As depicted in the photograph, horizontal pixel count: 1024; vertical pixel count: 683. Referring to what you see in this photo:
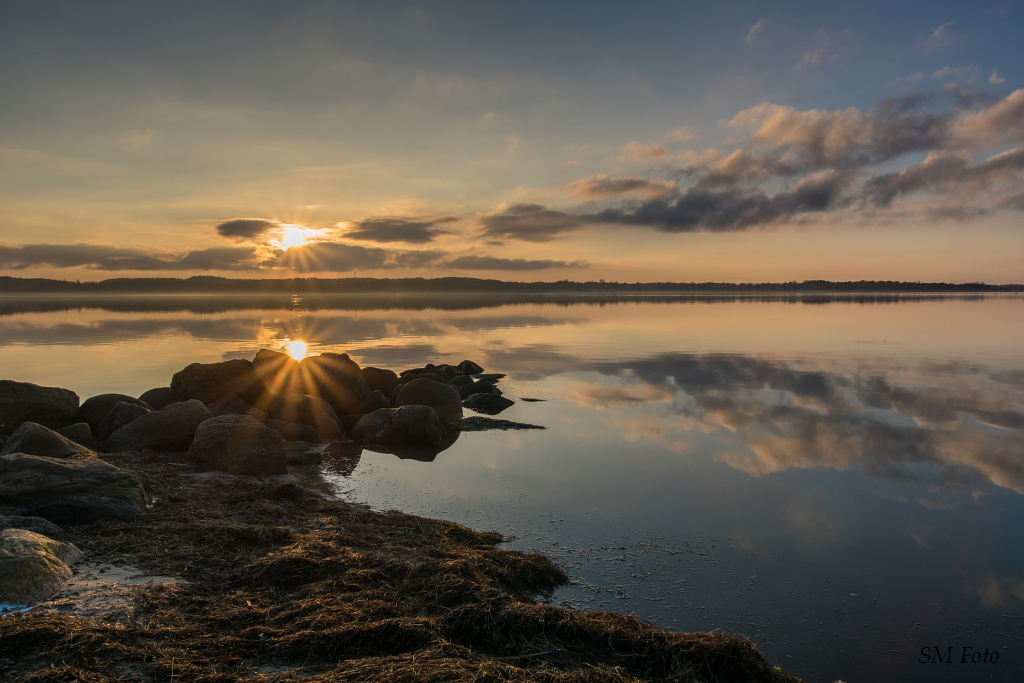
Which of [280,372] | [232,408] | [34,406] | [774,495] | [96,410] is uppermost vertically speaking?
[280,372]

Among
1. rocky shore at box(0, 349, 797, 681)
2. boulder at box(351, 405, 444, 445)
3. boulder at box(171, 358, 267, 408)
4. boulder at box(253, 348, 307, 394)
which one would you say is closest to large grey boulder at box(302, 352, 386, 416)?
boulder at box(253, 348, 307, 394)

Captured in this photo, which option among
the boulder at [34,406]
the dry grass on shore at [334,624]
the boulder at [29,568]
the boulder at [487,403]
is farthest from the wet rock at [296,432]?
the boulder at [29,568]

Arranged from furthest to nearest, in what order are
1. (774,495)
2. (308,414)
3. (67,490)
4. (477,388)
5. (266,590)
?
1. (477,388)
2. (308,414)
3. (774,495)
4. (67,490)
5. (266,590)

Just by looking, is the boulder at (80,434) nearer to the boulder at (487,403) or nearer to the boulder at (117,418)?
the boulder at (117,418)

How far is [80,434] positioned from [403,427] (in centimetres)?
718

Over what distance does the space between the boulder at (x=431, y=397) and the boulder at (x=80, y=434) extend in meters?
7.99

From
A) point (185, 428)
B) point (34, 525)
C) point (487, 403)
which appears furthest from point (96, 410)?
point (487, 403)

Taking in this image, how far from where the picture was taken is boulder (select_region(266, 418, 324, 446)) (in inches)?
591

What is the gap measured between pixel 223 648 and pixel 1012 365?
3321cm

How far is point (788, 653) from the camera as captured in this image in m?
6.22

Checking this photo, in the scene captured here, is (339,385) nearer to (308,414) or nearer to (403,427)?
(308,414)

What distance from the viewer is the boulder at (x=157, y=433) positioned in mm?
13133

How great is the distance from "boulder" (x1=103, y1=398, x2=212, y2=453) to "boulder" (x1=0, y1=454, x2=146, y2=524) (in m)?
4.53

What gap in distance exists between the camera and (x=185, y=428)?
13430 mm
